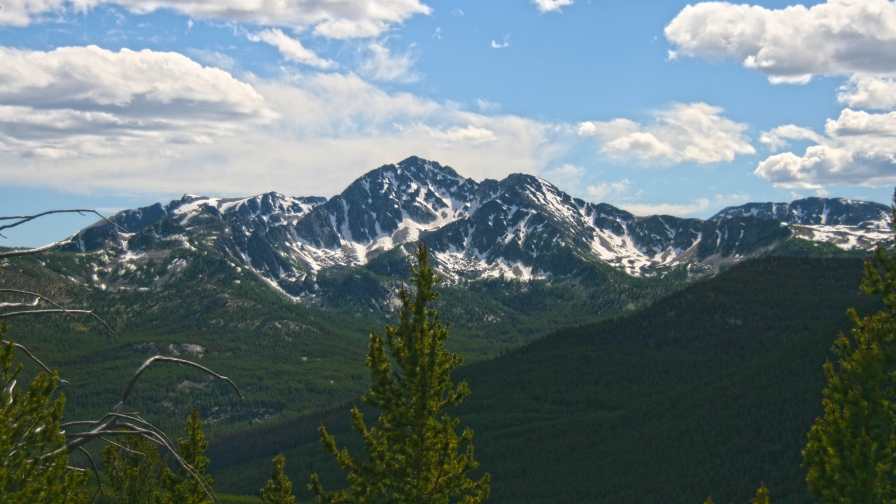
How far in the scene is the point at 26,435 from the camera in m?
17.7

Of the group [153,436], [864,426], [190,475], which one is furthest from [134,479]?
[864,426]

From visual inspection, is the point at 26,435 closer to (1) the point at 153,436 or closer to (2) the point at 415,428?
(1) the point at 153,436

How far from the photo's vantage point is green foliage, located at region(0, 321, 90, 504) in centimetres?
1747

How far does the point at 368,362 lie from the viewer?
3234cm

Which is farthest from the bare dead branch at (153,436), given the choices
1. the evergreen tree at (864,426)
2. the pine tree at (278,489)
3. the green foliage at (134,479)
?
the pine tree at (278,489)

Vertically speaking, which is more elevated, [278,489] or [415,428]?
[415,428]

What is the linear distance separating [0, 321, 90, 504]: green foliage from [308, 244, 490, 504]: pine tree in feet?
48.2

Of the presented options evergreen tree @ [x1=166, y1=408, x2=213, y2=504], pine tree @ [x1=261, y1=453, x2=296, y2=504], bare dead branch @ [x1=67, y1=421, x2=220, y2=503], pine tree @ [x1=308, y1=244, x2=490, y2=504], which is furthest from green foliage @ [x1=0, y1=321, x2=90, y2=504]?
pine tree @ [x1=261, y1=453, x2=296, y2=504]

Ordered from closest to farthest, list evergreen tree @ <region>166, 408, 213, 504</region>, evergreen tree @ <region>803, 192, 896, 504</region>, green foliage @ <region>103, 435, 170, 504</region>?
evergreen tree @ <region>803, 192, 896, 504</region> → green foliage @ <region>103, 435, 170, 504</region> → evergreen tree @ <region>166, 408, 213, 504</region>

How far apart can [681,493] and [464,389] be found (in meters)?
167

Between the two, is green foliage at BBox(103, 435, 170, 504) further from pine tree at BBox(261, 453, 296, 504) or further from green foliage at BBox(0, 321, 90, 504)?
green foliage at BBox(0, 321, 90, 504)

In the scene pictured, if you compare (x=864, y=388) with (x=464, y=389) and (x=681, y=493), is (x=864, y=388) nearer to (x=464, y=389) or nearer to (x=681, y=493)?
(x=464, y=389)

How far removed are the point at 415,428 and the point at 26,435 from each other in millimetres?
17143

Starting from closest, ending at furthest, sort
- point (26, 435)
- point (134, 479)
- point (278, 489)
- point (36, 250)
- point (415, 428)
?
1. point (36, 250)
2. point (26, 435)
3. point (415, 428)
4. point (134, 479)
5. point (278, 489)
